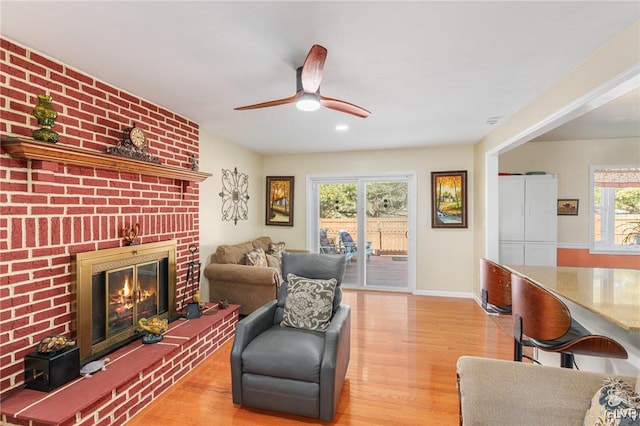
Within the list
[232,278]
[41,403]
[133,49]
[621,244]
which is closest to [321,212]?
[232,278]

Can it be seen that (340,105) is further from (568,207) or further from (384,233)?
(568,207)

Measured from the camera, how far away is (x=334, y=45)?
194cm

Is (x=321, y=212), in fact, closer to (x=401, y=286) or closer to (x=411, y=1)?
(x=401, y=286)

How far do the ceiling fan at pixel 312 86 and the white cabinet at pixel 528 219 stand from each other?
122 inches

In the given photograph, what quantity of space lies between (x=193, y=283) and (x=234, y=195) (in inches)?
63.0

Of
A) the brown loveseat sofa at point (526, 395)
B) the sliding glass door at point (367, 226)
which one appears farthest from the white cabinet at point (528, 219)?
the brown loveseat sofa at point (526, 395)

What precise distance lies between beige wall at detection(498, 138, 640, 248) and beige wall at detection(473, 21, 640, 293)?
1.22m

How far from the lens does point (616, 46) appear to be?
183cm

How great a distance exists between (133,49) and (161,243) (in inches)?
69.4

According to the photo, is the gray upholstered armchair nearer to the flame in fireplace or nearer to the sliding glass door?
the flame in fireplace

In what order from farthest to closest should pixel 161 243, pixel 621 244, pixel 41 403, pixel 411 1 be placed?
pixel 621 244
pixel 161 243
pixel 41 403
pixel 411 1

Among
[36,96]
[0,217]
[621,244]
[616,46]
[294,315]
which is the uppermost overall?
[616,46]

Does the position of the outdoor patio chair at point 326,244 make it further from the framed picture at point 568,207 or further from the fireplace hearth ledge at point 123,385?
the framed picture at point 568,207

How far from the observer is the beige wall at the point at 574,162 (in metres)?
4.73
